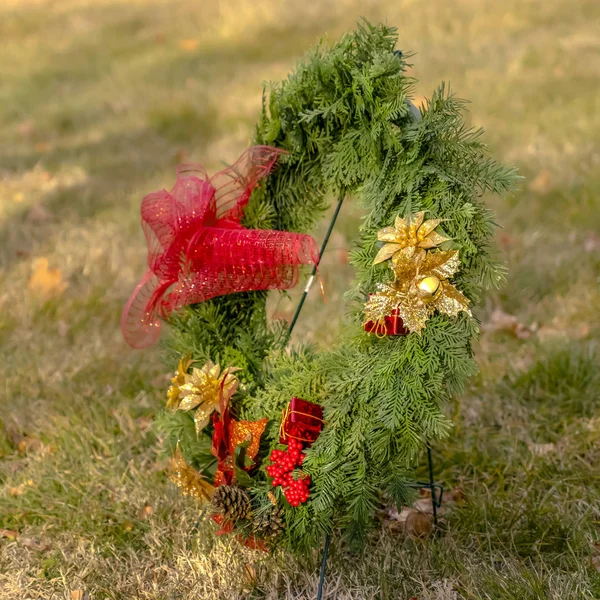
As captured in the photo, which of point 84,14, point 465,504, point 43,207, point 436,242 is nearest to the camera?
point 436,242

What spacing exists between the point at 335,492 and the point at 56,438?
1.27 meters

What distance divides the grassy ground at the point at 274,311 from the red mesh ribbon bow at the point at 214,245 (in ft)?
2.12

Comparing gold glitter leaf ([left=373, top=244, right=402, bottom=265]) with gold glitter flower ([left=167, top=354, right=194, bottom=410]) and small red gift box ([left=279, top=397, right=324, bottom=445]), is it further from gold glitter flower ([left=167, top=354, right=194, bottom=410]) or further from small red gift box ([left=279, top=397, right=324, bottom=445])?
gold glitter flower ([left=167, top=354, right=194, bottom=410])

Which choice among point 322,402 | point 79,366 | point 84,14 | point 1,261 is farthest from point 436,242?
point 84,14

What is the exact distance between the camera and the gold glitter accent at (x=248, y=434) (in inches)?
75.3

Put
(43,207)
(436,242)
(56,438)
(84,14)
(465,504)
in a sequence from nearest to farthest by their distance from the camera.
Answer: (436,242) < (465,504) < (56,438) < (43,207) < (84,14)

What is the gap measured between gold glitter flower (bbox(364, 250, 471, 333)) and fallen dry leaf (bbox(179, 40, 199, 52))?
6820mm

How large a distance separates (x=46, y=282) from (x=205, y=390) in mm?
1983

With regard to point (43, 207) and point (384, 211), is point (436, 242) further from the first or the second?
point (43, 207)

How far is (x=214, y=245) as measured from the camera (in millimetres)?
1955

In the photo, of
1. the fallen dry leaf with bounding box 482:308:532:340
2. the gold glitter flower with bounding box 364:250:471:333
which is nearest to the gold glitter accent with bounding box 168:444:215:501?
the gold glitter flower with bounding box 364:250:471:333

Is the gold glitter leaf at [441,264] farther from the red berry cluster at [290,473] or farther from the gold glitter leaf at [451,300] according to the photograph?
the red berry cluster at [290,473]

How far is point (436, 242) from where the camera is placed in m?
1.67

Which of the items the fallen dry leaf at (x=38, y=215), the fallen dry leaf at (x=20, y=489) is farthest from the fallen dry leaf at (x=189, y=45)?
the fallen dry leaf at (x=20, y=489)
